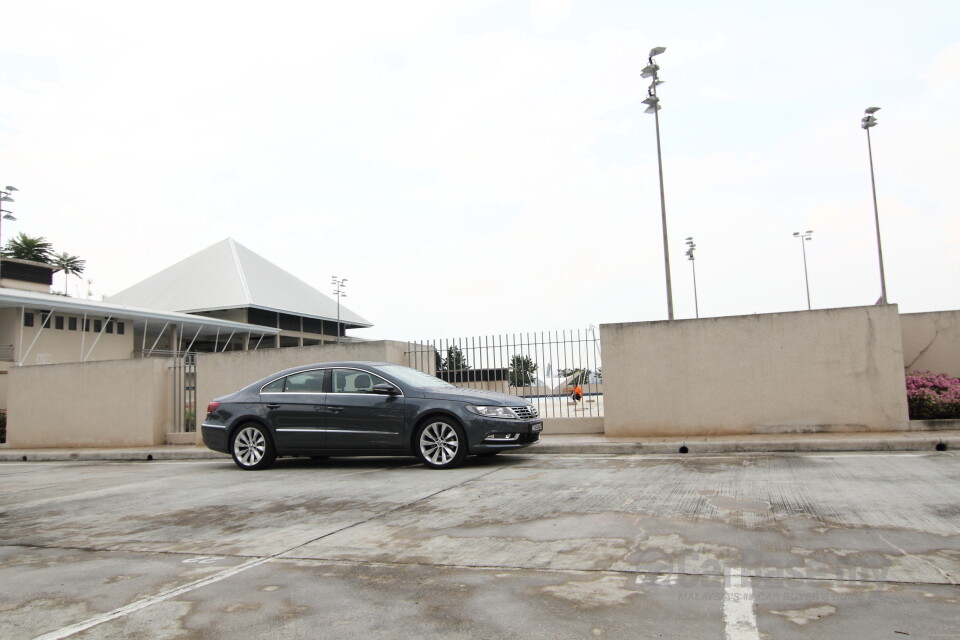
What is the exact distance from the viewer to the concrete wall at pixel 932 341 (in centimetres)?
1279

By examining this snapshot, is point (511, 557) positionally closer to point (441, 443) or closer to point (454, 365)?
point (441, 443)

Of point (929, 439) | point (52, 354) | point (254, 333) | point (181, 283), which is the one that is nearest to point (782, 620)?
point (929, 439)

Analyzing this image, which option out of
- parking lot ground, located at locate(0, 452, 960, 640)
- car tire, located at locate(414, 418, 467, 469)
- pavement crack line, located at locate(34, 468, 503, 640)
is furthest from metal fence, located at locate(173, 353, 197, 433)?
pavement crack line, located at locate(34, 468, 503, 640)

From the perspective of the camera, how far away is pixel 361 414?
1000 cm

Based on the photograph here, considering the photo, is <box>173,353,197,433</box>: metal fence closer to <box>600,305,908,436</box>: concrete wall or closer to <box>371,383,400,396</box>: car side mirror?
<box>371,383,400,396</box>: car side mirror

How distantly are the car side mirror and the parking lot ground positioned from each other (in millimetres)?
1627

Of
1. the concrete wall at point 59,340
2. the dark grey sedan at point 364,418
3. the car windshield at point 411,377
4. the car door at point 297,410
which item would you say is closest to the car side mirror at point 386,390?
the dark grey sedan at point 364,418

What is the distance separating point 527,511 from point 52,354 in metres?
42.9

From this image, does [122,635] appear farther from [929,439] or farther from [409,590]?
[929,439]

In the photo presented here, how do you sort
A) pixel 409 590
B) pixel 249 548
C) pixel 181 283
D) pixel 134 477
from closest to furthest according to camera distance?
pixel 409 590
pixel 249 548
pixel 134 477
pixel 181 283

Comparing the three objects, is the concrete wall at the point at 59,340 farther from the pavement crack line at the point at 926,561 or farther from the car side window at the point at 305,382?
the pavement crack line at the point at 926,561

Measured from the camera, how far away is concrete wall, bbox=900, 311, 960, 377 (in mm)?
12789

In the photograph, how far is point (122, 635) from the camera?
3.66 metres

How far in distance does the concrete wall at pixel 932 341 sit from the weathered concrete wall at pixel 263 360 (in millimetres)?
9366
